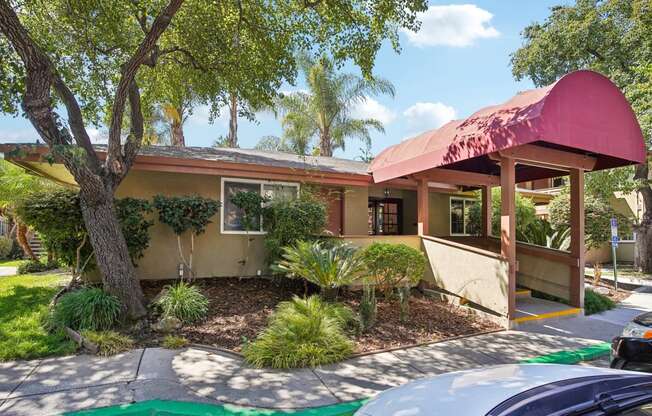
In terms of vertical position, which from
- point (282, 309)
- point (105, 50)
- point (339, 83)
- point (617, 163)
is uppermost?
point (339, 83)

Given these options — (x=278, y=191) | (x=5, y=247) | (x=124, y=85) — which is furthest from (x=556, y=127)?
(x=5, y=247)

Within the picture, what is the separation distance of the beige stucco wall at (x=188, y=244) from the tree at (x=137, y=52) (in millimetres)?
1224

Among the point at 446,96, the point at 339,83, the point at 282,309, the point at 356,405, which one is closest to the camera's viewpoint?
the point at 356,405

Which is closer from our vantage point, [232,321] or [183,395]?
[183,395]

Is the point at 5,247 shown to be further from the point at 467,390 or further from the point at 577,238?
the point at 577,238

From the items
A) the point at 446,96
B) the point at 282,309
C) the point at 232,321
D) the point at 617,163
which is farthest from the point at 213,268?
the point at 446,96

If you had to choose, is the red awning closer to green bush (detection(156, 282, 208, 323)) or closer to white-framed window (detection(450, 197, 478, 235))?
green bush (detection(156, 282, 208, 323))

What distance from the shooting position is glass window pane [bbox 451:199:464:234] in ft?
45.7

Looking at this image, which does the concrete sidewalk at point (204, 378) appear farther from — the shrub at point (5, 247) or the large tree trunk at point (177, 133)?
the large tree trunk at point (177, 133)

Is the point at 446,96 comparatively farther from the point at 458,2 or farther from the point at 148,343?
the point at 148,343

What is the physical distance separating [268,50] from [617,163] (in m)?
8.49

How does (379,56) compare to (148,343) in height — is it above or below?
above

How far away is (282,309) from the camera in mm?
6246

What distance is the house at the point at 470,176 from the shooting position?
6668 millimetres
